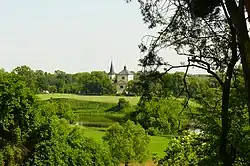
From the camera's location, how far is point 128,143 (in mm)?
Answer: 32188

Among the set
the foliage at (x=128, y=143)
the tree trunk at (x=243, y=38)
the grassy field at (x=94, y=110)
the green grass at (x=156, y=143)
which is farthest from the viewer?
the grassy field at (x=94, y=110)

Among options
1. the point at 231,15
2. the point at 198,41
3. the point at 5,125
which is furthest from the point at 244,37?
the point at 5,125

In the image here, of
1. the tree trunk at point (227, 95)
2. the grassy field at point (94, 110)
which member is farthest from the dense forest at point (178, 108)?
the grassy field at point (94, 110)

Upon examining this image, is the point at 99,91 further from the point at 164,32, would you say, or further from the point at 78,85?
the point at 164,32

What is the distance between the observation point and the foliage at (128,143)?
31.6 meters

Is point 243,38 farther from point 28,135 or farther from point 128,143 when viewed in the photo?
point 128,143

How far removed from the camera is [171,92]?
7617 mm

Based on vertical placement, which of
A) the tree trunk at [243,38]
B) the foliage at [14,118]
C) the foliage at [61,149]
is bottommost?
the foliage at [61,149]

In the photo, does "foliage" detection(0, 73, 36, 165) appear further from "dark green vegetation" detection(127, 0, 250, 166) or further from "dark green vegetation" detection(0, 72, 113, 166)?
"dark green vegetation" detection(127, 0, 250, 166)

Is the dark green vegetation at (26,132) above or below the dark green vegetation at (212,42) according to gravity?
below

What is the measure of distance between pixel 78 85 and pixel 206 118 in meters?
107

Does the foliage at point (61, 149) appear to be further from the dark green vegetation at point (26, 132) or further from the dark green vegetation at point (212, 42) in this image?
the dark green vegetation at point (212, 42)

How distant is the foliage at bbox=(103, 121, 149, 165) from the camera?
31.6 metres

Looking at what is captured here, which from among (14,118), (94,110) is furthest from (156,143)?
(94,110)
